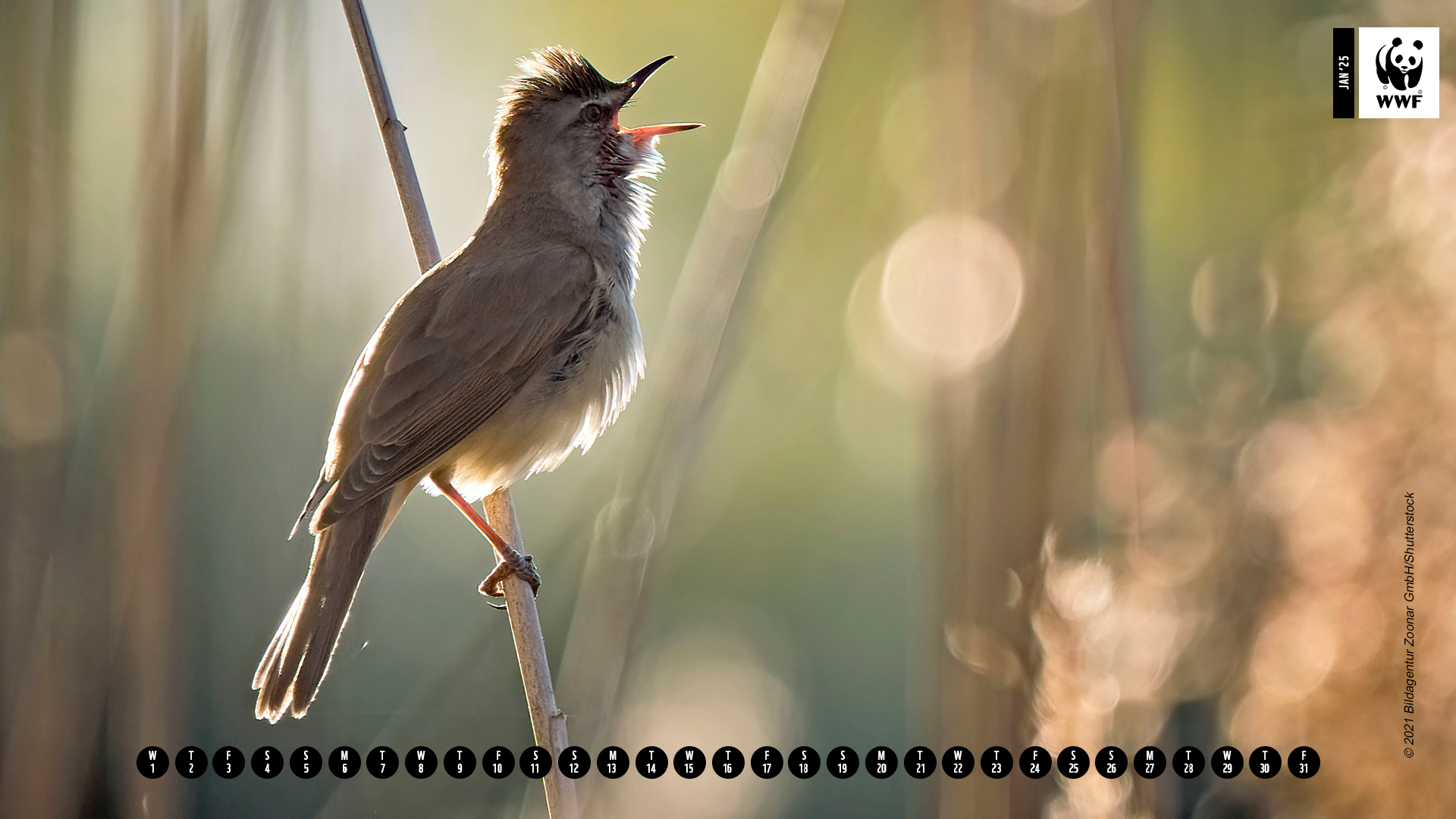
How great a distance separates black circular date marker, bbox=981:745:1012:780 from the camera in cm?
199

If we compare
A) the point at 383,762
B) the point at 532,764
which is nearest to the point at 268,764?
the point at 383,762

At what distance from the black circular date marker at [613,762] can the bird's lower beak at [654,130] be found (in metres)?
1.51

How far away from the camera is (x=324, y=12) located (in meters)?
2.46

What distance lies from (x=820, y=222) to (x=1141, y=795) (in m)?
1.83

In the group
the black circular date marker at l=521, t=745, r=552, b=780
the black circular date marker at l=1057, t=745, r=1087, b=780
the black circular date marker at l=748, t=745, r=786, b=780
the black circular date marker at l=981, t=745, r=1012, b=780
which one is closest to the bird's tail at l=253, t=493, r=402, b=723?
the black circular date marker at l=521, t=745, r=552, b=780

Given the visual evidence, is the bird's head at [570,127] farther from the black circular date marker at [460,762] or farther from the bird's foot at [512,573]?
the black circular date marker at [460,762]

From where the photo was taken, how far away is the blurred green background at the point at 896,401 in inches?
76.6

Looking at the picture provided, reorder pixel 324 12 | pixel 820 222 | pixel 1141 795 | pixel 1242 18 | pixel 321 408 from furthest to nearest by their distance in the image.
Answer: pixel 820 222, pixel 321 408, pixel 324 12, pixel 1242 18, pixel 1141 795

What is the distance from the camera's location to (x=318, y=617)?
6.39ft

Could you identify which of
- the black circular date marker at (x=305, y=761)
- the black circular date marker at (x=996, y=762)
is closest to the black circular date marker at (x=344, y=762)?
the black circular date marker at (x=305, y=761)

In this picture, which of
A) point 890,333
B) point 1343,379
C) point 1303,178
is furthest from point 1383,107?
point 890,333

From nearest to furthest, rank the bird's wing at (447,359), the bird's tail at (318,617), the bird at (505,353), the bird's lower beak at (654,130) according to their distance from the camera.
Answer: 1. the bird's tail at (318,617)
2. the bird at (505,353)
3. the bird's wing at (447,359)
4. the bird's lower beak at (654,130)

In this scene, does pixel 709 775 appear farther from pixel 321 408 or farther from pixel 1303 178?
pixel 1303 178

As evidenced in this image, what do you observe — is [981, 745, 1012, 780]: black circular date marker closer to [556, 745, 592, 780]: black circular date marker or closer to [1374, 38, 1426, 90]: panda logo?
[556, 745, 592, 780]: black circular date marker
